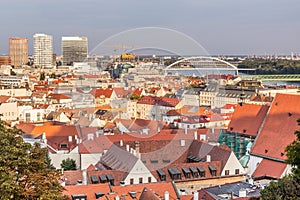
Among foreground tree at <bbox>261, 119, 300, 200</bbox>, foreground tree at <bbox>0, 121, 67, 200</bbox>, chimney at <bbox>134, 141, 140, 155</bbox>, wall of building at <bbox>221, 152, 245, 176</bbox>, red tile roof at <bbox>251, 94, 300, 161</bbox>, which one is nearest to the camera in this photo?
foreground tree at <bbox>0, 121, 67, 200</bbox>

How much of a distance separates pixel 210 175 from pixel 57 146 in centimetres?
1053

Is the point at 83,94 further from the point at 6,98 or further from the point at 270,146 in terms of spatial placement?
the point at 270,146

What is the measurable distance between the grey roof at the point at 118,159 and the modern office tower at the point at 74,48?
138 metres

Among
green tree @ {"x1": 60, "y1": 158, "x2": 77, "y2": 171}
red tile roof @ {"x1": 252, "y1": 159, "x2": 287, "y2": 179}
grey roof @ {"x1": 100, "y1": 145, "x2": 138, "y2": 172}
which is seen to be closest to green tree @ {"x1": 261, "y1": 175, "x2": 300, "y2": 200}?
grey roof @ {"x1": 100, "y1": 145, "x2": 138, "y2": 172}

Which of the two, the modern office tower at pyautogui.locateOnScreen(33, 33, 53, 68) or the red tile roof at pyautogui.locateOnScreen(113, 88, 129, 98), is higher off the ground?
the modern office tower at pyautogui.locateOnScreen(33, 33, 53, 68)

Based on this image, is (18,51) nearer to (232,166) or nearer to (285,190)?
(232,166)

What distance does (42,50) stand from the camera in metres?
174

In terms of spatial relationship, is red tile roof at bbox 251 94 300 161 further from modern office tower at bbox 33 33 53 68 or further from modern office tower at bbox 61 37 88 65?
modern office tower at bbox 33 33 53 68

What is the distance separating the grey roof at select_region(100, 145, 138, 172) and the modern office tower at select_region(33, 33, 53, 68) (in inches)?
5856

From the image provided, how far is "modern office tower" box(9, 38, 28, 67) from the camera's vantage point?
564 ft

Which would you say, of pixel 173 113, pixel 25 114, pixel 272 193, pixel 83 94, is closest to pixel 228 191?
pixel 272 193

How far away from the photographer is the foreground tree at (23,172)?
29.3 feet

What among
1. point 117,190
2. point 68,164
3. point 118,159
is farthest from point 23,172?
point 68,164

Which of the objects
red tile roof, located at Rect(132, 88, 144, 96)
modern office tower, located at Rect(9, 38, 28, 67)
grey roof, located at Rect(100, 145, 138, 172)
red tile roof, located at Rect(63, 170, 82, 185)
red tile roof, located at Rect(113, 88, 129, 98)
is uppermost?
modern office tower, located at Rect(9, 38, 28, 67)
